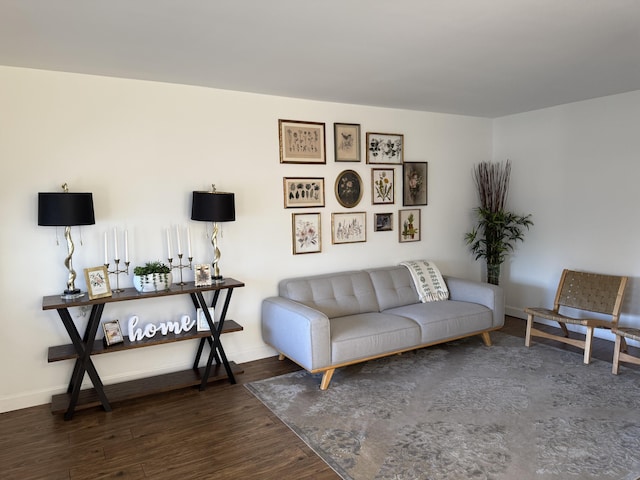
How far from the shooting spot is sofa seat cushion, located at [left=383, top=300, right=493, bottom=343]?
394cm

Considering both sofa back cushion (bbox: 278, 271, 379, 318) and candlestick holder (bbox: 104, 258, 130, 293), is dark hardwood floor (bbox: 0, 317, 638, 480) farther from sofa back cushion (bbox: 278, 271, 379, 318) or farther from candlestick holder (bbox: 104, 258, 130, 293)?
sofa back cushion (bbox: 278, 271, 379, 318)

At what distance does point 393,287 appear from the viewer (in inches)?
177

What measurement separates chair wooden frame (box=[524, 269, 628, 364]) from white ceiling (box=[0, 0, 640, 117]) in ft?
5.85

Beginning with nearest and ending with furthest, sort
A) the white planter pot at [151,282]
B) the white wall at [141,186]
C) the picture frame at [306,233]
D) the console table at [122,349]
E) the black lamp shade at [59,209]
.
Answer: the black lamp shade at [59,209]
the console table at [122,349]
the white wall at [141,186]
the white planter pot at [151,282]
the picture frame at [306,233]

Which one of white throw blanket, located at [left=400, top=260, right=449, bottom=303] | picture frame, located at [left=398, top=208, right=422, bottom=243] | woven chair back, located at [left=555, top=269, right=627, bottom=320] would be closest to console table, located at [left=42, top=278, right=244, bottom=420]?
white throw blanket, located at [left=400, top=260, right=449, bottom=303]

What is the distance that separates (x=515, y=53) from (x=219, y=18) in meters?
1.92

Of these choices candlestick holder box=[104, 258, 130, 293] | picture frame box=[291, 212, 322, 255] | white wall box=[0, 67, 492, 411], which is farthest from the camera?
picture frame box=[291, 212, 322, 255]

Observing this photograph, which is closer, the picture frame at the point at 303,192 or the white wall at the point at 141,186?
the white wall at the point at 141,186

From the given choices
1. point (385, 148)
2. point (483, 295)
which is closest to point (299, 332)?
point (483, 295)

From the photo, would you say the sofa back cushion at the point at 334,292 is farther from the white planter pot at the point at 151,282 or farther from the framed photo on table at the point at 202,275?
the white planter pot at the point at 151,282

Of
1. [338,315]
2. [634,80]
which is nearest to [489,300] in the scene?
[338,315]

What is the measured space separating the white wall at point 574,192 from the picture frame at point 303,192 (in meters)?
2.54

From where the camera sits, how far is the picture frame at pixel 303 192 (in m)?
4.19

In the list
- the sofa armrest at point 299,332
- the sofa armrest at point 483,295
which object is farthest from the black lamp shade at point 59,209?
the sofa armrest at point 483,295
